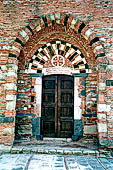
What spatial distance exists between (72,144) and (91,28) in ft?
10.8

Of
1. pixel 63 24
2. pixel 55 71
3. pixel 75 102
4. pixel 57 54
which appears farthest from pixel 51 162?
pixel 63 24

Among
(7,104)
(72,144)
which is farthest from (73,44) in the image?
(72,144)

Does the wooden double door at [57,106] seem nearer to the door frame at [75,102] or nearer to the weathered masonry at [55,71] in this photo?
the weathered masonry at [55,71]

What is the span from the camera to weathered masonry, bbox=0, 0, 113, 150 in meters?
4.27

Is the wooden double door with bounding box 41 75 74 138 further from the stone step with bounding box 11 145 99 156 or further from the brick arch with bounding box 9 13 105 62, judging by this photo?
the brick arch with bounding box 9 13 105 62

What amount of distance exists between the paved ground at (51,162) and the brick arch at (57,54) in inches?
96.5

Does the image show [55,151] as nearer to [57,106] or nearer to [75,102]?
[57,106]

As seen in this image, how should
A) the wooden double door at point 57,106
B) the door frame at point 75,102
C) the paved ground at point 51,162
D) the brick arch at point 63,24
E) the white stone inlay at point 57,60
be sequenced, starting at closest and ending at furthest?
the paved ground at point 51,162 → the brick arch at point 63,24 → the door frame at point 75,102 → the wooden double door at point 57,106 → the white stone inlay at point 57,60

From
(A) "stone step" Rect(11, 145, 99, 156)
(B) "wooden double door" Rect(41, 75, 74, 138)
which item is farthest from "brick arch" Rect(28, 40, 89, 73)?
(A) "stone step" Rect(11, 145, 99, 156)

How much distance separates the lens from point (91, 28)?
4.44 meters

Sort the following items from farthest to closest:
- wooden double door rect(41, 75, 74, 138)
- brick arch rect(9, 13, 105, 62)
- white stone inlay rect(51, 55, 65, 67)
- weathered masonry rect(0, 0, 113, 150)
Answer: white stone inlay rect(51, 55, 65, 67) → wooden double door rect(41, 75, 74, 138) → brick arch rect(9, 13, 105, 62) → weathered masonry rect(0, 0, 113, 150)

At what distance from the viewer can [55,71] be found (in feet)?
16.2

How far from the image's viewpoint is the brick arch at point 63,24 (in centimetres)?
441

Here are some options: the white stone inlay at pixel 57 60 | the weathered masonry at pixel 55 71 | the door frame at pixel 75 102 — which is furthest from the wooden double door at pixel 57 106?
the white stone inlay at pixel 57 60
